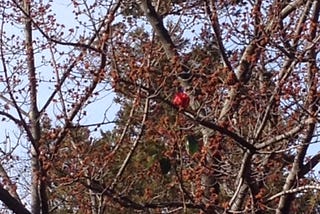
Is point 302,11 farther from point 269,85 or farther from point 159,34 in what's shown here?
point 159,34

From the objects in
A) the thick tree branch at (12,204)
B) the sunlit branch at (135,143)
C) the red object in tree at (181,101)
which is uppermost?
the sunlit branch at (135,143)

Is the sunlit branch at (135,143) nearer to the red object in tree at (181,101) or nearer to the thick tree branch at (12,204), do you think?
the thick tree branch at (12,204)

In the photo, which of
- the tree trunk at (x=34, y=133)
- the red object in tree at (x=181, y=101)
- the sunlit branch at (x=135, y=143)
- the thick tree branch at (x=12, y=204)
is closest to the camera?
the red object in tree at (x=181, y=101)

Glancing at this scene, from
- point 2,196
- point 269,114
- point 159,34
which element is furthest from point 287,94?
point 2,196

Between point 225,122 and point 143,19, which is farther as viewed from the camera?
point 143,19

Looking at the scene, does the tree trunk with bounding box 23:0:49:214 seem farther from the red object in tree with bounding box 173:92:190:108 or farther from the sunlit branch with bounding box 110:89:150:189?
the red object in tree with bounding box 173:92:190:108

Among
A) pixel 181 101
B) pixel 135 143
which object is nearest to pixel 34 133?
pixel 135 143

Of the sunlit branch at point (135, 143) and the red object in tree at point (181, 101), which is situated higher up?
the sunlit branch at point (135, 143)

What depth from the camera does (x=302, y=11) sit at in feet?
20.4

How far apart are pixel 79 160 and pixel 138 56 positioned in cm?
109

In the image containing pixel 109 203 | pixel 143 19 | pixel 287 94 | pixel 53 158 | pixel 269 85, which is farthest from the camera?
Answer: pixel 143 19

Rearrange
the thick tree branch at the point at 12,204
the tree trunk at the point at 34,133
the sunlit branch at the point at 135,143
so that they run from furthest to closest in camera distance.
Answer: the tree trunk at the point at 34,133 < the sunlit branch at the point at 135,143 < the thick tree branch at the point at 12,204

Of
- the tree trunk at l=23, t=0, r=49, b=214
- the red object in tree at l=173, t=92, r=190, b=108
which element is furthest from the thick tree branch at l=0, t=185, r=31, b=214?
the red object in tree at l=173, t=92, r=190, b=108

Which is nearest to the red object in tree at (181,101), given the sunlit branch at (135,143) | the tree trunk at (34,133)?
the sunlit branch at (135,143)
